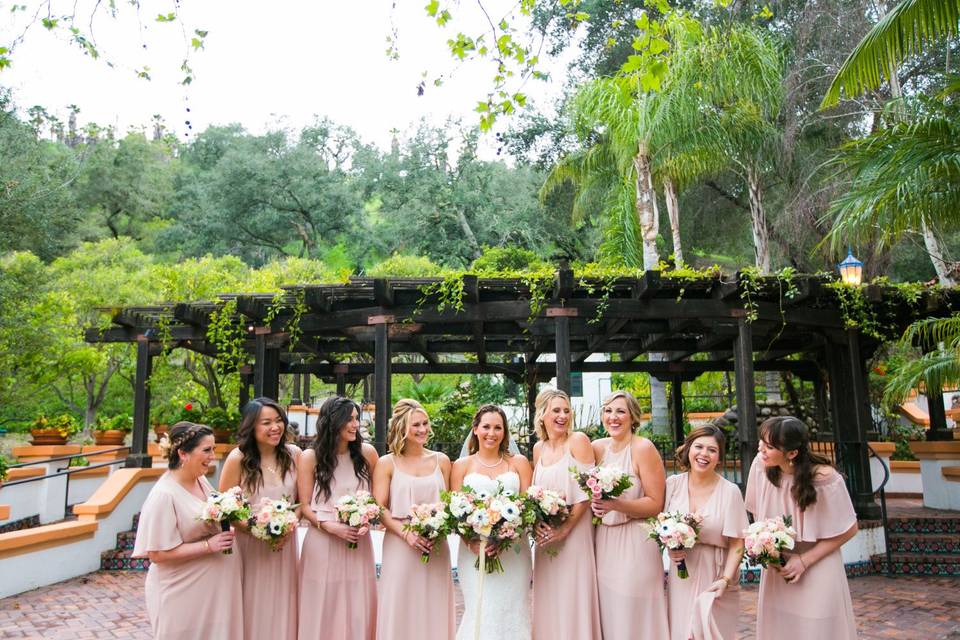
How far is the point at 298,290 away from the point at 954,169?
7.37 metres

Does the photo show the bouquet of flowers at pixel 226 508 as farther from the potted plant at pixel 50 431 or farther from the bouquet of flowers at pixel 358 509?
the potted plant at pixel 50 431

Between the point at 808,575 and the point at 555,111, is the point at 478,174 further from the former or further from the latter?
the point at 808,575

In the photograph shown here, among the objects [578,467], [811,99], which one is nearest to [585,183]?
[811,99]

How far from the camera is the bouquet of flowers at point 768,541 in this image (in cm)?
369

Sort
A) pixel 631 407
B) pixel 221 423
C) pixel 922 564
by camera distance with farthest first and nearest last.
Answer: pixel 221 423
pixel 922 564
pixel 631 407

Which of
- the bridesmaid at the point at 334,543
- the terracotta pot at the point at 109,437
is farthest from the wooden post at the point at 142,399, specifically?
the bridesmaid at the point at 334,543

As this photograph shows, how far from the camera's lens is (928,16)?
5445mm

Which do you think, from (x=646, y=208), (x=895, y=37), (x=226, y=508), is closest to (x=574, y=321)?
(x=646, y=208)

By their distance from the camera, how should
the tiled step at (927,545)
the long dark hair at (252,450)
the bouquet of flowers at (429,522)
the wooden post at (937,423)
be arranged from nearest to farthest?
the bouquet of flowers at (429,522) → the long dark hair at (252,450) → the tiled step at (927,545) → the wooden post at (937,423)

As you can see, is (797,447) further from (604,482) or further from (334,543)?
(334,543)

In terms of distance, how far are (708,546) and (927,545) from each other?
716 cm

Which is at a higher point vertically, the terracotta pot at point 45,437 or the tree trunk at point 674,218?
the tree trunk at point 674,218

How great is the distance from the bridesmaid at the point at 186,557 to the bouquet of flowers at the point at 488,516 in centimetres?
128

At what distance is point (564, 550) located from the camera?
4.40 m
